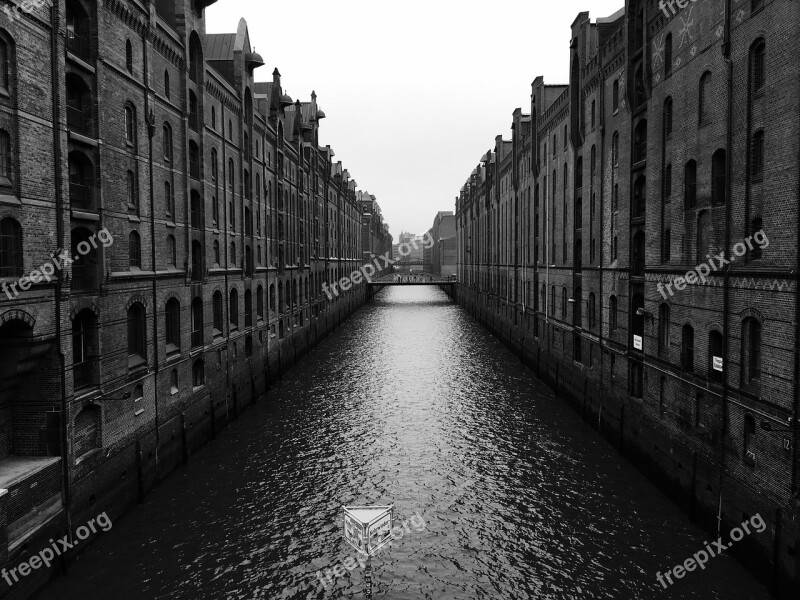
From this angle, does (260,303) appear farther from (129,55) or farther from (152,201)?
(129,55)

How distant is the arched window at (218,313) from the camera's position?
2578 cm

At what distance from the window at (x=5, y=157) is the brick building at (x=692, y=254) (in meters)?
16.9

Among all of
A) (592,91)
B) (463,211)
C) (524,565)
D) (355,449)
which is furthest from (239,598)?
(463,211)

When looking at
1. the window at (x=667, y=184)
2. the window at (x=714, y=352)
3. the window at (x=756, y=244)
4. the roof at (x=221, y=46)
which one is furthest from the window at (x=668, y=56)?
the roof at (x=221, y=46)

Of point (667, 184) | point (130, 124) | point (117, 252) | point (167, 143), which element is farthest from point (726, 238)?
point (167, 143)

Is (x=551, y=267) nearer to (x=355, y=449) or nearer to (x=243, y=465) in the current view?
(x=355, y=449)

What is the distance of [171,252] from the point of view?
20.9 m

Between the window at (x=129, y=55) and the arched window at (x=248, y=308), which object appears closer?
the window at (x=129, y=55)

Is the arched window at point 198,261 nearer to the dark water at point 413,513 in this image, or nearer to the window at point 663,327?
the dark water at point 413,513

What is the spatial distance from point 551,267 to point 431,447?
16217mm

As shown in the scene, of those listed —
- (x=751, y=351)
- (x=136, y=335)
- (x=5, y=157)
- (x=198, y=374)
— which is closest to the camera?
(x=5, y=157)

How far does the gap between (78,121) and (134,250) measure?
4.34 meters

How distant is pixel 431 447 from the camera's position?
22.2 m

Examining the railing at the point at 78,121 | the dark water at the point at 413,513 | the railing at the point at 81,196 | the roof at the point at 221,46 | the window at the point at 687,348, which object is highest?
the roof at the point at 221,46
